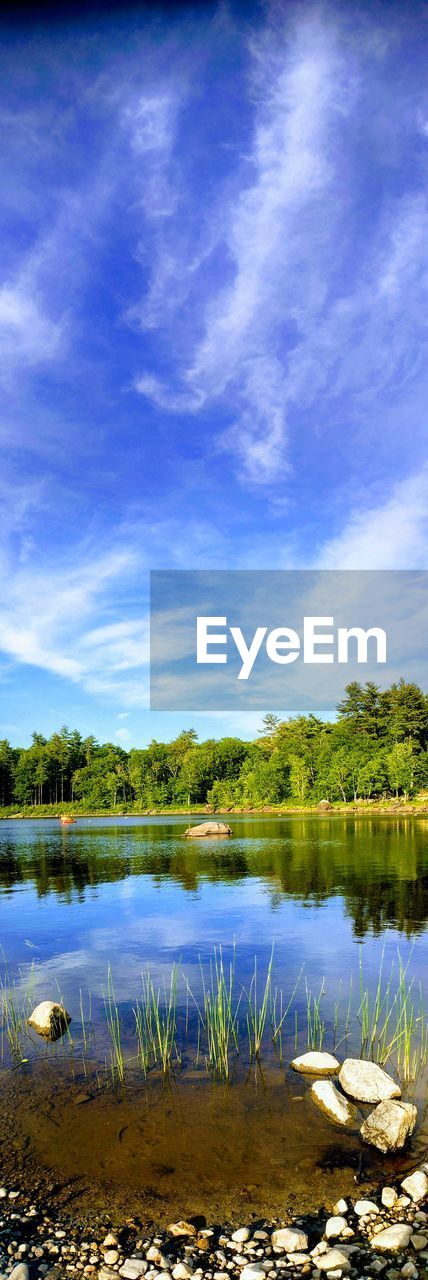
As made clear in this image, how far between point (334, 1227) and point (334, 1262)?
26.0 inches

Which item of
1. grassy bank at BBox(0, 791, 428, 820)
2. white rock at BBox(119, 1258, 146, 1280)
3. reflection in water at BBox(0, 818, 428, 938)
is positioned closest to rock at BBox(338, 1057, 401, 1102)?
white rock at BBox(119, 1258, 146, 1280)

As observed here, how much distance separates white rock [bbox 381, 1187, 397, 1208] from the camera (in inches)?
297

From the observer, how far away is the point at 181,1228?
24.0ft

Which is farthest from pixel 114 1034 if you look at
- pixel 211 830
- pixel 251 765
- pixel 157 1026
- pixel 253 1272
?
pixel 251 765

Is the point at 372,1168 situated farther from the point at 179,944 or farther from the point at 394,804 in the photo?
the point at 394,804

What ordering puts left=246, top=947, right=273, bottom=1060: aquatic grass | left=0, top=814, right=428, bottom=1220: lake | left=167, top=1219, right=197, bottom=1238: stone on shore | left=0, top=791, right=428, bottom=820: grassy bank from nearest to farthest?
1. left=167, top=1219, right=197, bottom=1238: stone on shore
2. left=0, top=814, right=428, bottom=1220: lake
3. left=246, top=947, right=273, bottom=1060: aquatic grass
4. left=0, top=791, right=428, bottom=820: grassy bank

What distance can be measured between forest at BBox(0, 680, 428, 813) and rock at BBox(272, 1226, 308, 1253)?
4414 inches

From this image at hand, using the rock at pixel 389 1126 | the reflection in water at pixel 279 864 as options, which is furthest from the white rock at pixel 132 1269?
the reflection in water at pixel 279 864

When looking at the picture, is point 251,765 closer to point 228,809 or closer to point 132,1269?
point 228,809

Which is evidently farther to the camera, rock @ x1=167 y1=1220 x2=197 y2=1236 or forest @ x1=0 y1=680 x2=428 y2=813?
forest @ x1=0 y1=680 x2=428 y2=813

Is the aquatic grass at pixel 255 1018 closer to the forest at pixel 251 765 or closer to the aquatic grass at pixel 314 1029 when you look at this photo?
the aquatic grass at pixel 314 1029

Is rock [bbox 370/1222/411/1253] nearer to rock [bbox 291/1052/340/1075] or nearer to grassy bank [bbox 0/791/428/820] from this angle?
rock [bbox 291/1052/340/1075]

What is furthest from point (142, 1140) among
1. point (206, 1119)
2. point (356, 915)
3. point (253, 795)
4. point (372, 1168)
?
point (253, 795)

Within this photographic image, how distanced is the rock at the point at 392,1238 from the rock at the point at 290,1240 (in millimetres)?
685
